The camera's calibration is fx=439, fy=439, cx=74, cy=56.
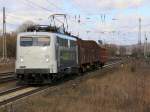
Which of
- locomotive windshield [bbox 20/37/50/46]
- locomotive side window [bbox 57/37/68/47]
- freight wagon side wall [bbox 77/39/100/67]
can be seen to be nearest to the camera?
locomotive windshield [bbox 20/37/50/46]

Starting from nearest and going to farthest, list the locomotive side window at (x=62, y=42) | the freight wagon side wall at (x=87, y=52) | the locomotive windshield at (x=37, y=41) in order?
the locomotive windshield at (x=37, y=41) → the locomotive side window at (x=62, y=42) → the freight wagon side wall at (x=87, y=52)

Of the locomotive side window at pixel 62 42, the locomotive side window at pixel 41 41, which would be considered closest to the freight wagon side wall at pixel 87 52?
the locomotive side window at pixel 62 42

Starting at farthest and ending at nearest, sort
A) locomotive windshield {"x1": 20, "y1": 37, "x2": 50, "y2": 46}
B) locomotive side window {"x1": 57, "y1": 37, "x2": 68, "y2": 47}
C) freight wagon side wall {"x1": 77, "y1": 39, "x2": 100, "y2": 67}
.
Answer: freight wagon side wall {"x1": 77, "y1": 39, "x2": 100, "y2": 67} → locomotive side window {"x1": 57, "y1": 37, "x2": 68, "y2": 47} → locomotive windshield {"x1": 20, "y1": 37, "x2": 50, "y2": 46}

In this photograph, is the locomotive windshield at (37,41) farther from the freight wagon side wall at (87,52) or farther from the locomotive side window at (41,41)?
the freight wagon side wall at (87,52)

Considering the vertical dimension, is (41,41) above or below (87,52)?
above

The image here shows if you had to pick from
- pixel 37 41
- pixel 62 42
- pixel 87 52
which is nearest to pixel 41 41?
pixel 37 41

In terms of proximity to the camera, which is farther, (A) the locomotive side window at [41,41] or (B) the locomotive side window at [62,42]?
(B) the locomotive side window at [62,42]

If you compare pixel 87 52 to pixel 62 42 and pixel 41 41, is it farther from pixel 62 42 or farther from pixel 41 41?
pixel 41 41

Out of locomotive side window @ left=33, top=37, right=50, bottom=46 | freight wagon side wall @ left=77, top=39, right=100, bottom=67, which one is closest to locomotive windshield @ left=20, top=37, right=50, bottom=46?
locomotive side window @ left=33, top=37, right=50, bottom=46

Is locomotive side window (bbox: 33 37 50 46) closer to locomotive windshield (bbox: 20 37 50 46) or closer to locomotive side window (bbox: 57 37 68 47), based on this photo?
locomotive windshield (bbox: 20 37 50 46)

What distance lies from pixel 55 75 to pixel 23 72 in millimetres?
1983

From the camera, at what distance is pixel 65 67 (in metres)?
29.1

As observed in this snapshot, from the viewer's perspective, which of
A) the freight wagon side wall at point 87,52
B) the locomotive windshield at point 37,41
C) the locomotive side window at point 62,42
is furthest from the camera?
the freight wagon side wall at point 87,52

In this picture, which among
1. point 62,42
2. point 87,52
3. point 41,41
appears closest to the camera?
point 41,41
